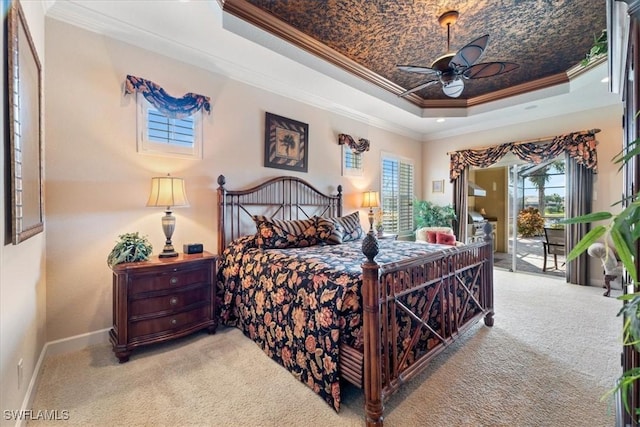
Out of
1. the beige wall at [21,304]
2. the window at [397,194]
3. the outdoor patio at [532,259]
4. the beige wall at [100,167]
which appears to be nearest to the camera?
the beige wall at [21,304]

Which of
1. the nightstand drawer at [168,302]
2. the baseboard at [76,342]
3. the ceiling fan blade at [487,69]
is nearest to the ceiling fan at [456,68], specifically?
the ceiling fan blade at [487,69]

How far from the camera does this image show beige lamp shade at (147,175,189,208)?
8.52 ft

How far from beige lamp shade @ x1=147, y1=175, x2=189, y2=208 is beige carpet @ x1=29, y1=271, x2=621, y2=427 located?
1.30 meters

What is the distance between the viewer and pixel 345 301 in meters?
1.79

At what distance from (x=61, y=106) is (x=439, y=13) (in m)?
3.67

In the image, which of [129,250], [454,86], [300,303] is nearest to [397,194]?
[454,86]

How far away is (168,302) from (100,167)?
140 cm

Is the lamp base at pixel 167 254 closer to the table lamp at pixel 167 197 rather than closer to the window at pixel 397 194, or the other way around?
the table lamp at pixel 167 197

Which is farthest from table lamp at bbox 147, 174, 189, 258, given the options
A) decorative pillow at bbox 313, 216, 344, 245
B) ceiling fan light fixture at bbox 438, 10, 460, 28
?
ceiling fan light fixture at bbox 438, 10, 460, 28

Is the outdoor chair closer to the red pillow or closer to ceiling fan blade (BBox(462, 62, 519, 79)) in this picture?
the red pillow

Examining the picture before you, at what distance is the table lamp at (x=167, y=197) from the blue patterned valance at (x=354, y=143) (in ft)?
9.21

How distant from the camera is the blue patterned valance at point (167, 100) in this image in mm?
2711

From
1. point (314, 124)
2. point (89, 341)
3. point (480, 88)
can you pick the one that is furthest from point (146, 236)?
point (480, 88)

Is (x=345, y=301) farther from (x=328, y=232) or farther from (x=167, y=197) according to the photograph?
(x=167, y=197)
